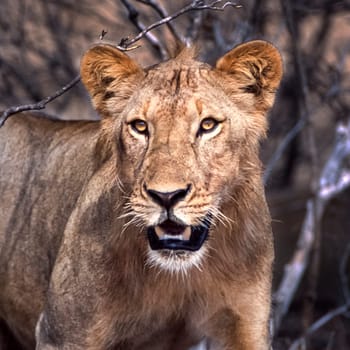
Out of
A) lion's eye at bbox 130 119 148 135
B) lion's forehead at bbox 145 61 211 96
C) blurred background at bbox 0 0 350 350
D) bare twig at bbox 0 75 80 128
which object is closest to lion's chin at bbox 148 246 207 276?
lion's eye at bbox 130 119 148 135

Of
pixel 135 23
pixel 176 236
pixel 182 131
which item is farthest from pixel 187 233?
pixel 135 23

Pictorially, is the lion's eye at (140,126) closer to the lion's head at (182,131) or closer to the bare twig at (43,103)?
the lion's head at (182,131)

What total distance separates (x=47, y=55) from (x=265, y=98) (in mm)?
4450

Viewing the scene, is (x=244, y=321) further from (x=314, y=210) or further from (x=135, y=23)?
(x=314, y=210)

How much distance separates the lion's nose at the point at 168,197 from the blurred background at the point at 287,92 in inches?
107

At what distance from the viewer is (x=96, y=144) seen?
4.71 m

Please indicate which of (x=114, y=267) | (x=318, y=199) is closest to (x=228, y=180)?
(x=114, y=267)

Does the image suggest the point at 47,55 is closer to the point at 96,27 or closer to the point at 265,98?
the point at 96,27

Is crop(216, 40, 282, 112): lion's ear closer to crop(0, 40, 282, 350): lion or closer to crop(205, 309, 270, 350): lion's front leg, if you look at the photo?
crop(0, 40, 282, 350): lion

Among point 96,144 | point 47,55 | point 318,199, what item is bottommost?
point 318,199

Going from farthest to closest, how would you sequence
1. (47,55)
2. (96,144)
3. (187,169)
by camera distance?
(47,55) → (96,144) → (187,169)

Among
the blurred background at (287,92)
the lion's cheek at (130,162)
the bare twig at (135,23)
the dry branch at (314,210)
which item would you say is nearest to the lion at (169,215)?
the lion's cheek at (130,162)

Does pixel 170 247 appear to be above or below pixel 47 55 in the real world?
below

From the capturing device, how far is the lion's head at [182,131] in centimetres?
390
